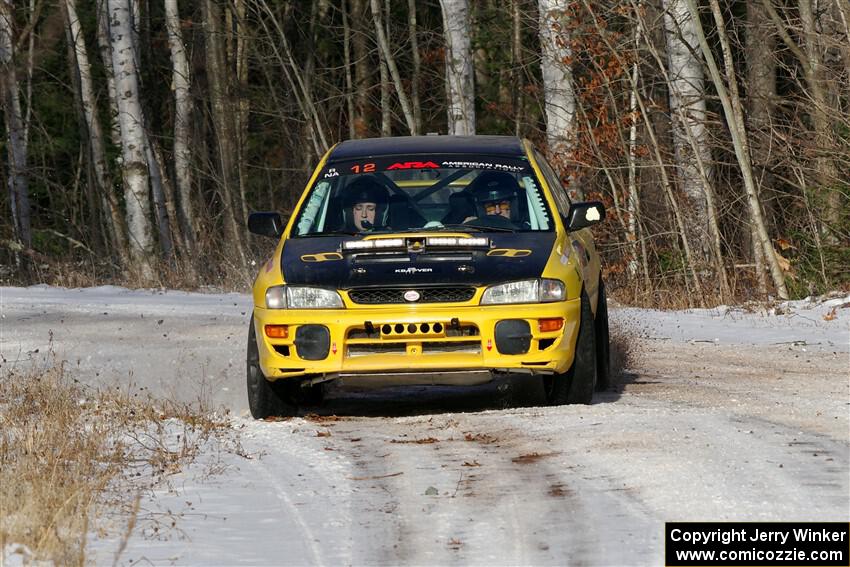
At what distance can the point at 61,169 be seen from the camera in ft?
142

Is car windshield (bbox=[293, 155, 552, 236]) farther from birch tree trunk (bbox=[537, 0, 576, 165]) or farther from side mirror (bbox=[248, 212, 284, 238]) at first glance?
birch tree trunk (bbox=[537, 0, 576, 165])

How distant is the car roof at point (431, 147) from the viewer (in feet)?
33.9

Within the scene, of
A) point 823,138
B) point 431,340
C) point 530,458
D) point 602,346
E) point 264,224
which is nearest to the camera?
point 530,458

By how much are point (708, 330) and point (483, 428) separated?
655 cm

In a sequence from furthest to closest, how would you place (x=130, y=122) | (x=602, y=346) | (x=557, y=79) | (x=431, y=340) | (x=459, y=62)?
1. (x=130, y=122)
2. (x=459, y=62)
3. (x=557, y=79)
4. (x=602, y=346)
5. (x=431, y=340)

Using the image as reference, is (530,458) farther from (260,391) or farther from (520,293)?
(260,391)

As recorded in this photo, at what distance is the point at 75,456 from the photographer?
7562mm

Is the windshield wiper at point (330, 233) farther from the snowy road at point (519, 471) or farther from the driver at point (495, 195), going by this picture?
the snowy road at point (519, 471)

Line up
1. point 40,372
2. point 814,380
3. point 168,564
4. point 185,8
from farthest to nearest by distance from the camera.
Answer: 1. point 185,8
2. point 40,372
3. point 814,380
4. point 168,564

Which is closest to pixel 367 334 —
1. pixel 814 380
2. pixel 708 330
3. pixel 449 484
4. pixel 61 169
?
pixel 449 484

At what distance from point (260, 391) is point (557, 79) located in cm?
1135

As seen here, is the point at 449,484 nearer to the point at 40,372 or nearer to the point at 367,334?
the point at 367,334

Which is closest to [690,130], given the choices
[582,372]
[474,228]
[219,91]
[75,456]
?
[474,228]

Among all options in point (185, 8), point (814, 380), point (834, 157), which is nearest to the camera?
point (814, 380)
